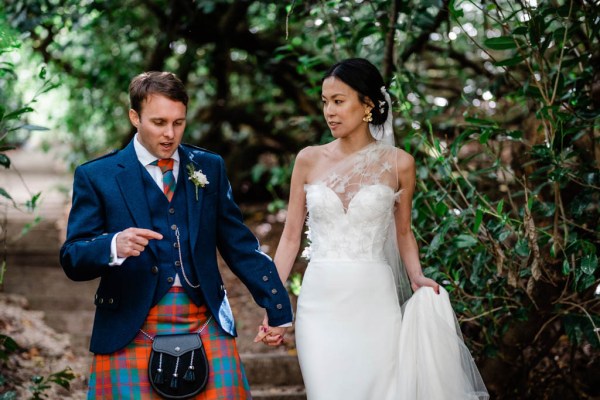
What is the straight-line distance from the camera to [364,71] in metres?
3.69

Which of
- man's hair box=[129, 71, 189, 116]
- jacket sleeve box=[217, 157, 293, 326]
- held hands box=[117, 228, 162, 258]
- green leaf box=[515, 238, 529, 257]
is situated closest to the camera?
held hands box=[117, 228, 162, 258]

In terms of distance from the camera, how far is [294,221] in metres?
3.78

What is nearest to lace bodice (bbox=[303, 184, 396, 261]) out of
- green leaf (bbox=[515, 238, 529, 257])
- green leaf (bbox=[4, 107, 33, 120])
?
green leaf (bbox=[515, 238, 529, 257])

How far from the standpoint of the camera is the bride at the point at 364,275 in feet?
11.5

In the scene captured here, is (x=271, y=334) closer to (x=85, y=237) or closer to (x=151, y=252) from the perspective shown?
(x=151, y=252)

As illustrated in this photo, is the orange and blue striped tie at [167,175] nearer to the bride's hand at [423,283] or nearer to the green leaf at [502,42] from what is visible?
the bride's hand at [423,283]

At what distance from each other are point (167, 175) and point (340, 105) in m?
0.97

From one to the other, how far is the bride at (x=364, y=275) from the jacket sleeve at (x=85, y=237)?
3.50 feet

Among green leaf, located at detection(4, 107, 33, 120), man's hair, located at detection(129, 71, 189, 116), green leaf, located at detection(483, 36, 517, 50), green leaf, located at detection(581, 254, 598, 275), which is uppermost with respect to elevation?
green leaf, located at detection(483, 36, 517, 50)

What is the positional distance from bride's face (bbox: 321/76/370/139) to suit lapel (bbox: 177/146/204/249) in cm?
76

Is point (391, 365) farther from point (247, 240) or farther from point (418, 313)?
point (247, 240)

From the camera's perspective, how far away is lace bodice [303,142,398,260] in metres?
3.70

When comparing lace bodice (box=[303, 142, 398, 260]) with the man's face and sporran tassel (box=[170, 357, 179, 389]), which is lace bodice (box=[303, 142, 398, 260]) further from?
sporran tassel (box=[170, 357, 179, 389])

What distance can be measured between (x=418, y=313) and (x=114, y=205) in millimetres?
1462
